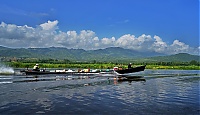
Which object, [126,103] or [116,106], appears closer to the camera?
[116,106]

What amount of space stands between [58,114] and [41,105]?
362cm

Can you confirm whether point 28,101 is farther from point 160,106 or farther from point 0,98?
point 160,106

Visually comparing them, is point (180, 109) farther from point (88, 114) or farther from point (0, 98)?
point (0, 98)

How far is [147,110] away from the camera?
19.6 m

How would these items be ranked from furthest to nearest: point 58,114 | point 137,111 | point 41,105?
point 41,105 < point 137,111 < point 58,114

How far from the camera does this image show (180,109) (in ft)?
66.2

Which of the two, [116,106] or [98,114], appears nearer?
[98,114]

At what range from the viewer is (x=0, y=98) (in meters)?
23.6

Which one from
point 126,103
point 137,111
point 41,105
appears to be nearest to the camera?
point 137,111

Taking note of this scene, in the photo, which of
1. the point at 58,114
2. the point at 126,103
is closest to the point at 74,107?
the point at 58,114

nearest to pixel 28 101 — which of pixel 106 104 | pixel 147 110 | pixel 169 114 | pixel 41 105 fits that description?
pixel 41 105

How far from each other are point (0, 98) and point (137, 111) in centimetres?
1332

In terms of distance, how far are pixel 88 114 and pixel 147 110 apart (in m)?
4.97

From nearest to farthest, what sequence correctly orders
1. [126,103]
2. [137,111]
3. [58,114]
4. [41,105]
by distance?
[58,114], [137,111], [41,105], [126,103]
